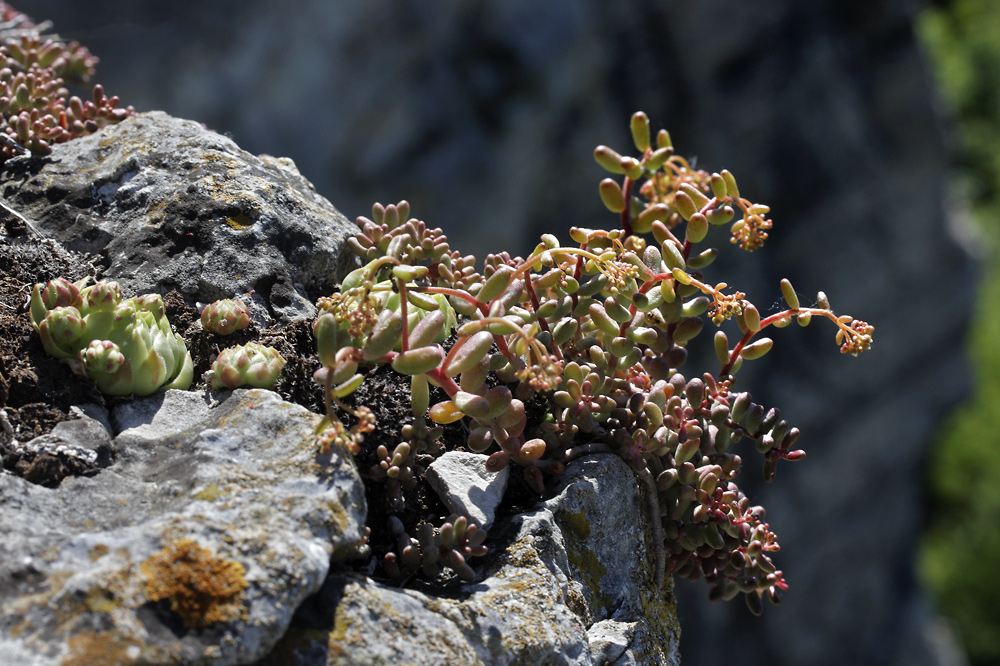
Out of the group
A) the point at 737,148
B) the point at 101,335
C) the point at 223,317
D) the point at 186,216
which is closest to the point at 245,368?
the point at 223,317

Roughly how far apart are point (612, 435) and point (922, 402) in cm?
1470

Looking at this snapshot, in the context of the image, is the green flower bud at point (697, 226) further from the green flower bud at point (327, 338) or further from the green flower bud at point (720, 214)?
the green flower bud at point (327, 338)

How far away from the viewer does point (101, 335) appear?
66.1 inches

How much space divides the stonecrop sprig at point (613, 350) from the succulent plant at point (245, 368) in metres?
0.15

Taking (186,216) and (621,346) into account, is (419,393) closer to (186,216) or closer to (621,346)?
(621,346)

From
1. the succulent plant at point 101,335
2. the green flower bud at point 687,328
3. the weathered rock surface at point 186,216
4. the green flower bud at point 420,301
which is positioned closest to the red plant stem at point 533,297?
the green flower bud at point 420,301

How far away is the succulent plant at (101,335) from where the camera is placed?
1635mm

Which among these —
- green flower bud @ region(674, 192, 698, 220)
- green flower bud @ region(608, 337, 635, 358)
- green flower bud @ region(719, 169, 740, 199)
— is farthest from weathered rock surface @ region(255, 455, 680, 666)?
green flower bud @ region(719, 169, 740, 199)

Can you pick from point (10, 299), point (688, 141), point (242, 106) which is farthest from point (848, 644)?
point (10, 299)

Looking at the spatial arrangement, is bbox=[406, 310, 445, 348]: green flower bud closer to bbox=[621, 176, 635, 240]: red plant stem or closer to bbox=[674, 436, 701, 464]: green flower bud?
bbox=[621, 176, 635, 240]: red plant stem

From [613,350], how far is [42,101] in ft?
6.76

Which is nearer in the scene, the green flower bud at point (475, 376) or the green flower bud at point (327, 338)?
the green flower bud at point (327, 338)

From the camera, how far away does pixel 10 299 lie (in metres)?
1.83

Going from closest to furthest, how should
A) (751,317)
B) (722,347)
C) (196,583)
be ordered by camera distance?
(196,583) < (751,317) < (722,347)
